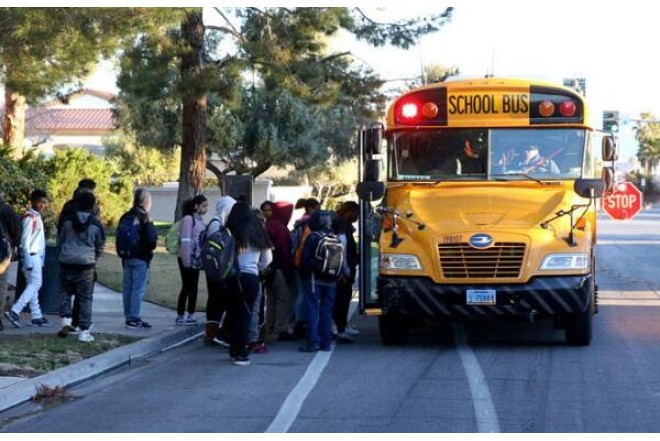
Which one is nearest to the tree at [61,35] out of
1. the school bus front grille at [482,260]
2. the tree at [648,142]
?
the school bus front grille at [482,260]

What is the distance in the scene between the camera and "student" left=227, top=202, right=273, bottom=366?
1130cm

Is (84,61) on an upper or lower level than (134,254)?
upper

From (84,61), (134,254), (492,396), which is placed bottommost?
(492,396)

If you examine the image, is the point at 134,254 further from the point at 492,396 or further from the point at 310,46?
the point at 310,46

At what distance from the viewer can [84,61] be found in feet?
52.5

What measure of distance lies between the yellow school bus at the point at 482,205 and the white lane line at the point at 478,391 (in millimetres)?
531

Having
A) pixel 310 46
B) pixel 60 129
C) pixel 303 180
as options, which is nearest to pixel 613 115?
pixel 310 46

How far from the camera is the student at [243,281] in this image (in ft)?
37.1

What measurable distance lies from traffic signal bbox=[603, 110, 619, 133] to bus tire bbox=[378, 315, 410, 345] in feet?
57.4

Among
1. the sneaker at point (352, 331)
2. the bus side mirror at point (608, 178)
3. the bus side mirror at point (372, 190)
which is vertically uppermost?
the bus side mirror at point (608, 178)

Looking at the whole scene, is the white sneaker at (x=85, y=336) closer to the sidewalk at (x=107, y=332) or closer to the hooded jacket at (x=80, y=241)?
the sidewalk at (x=107, y=332)

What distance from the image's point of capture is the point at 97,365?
10969 mm

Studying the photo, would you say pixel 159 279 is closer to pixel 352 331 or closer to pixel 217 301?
pixel 352 331

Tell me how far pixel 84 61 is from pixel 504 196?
6849 millimetres
